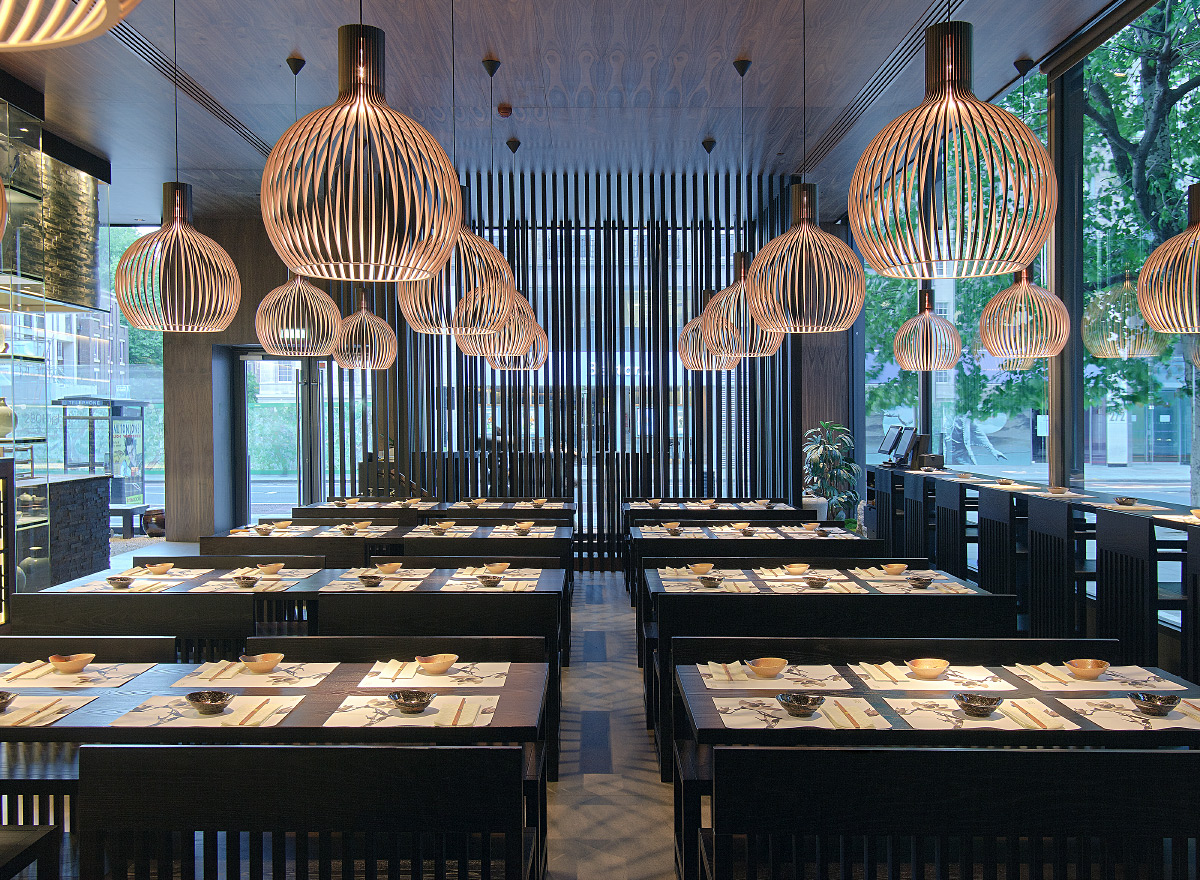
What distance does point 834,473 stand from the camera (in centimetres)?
971

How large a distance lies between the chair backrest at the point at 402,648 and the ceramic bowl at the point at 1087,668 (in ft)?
5.49

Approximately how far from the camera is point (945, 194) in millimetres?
2199

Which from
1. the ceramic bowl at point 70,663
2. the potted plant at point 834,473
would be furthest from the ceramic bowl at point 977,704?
the potted plant at point 834,473

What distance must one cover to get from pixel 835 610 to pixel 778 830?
185cm

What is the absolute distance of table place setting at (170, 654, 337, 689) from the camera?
102 inches

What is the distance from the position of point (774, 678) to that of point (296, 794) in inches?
58.5

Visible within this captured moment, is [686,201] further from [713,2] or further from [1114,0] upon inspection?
[1114,0]

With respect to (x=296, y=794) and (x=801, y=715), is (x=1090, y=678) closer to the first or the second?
(x=801, y=715)

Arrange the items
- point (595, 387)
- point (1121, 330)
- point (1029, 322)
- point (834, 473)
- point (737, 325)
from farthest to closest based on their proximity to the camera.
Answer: point (834, 473)
point (595, 387)
point (737, 325)
point (1029, 322)
point (1121, 330)

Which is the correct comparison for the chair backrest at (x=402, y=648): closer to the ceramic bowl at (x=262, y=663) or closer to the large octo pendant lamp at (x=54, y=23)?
the ceramic bowl at (x=262, y=663)

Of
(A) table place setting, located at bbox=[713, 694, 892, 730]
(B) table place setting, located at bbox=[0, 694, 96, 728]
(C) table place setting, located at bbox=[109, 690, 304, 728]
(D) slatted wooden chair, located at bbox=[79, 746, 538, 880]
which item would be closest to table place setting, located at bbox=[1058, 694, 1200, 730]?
(A) table place setting, located at bbox=[713, 694, 892, 730]

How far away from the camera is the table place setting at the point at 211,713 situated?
2.21m

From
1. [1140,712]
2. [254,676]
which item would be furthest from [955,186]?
[254,676]

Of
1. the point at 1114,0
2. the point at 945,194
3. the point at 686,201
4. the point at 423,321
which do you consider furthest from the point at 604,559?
the point at 945,194
